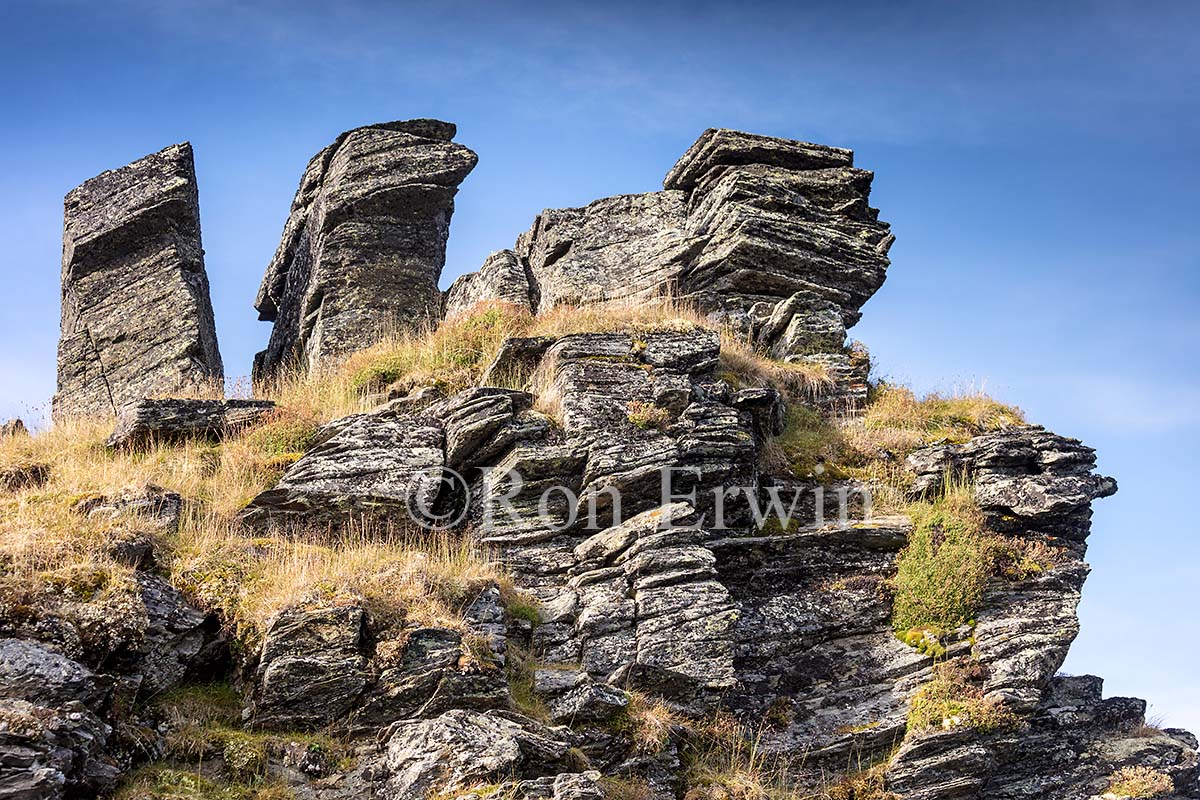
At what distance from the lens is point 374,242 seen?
29.8 metres

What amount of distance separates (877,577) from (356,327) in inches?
584

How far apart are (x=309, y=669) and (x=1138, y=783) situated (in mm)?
14129

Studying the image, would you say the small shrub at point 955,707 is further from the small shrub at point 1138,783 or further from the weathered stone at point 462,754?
the weathered stone at point 462,754

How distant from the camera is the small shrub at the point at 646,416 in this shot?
20734mm

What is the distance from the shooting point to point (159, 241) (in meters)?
29.5

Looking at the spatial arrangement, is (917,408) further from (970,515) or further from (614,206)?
(614,206)

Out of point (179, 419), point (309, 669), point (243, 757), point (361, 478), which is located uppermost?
point (179, 419)

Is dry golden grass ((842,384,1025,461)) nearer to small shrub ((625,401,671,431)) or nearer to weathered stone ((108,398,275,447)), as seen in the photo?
Answer: small shrub ((625,401,671,431))

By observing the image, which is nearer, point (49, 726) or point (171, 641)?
point (49, 726)

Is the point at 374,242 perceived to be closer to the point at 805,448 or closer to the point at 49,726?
the point at 805,448

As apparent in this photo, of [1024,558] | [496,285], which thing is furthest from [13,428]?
[1024,558]

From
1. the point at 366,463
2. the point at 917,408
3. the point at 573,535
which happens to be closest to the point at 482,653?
the point at 573,535

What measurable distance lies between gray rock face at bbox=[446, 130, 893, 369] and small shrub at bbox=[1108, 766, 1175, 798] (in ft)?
37.1

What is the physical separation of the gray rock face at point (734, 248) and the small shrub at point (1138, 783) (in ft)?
37.1
